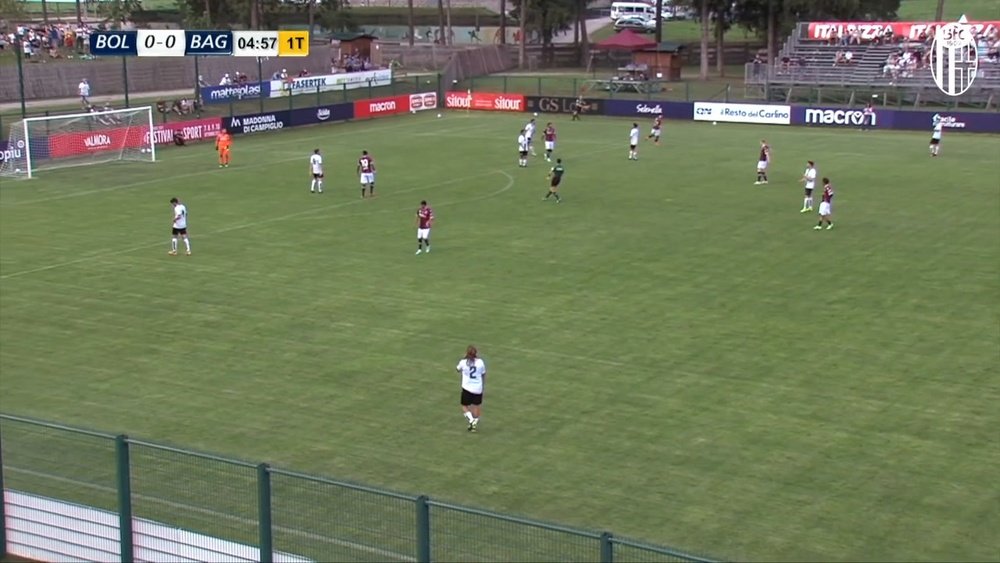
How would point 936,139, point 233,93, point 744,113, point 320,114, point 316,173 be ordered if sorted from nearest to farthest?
point 316,173 → point 936,139 → point 320,114 → point 744,113 → point 233,93

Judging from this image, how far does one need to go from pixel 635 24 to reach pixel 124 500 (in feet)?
365

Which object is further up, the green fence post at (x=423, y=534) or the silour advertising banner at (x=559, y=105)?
the silour advertising banner at (x=559, y=105)

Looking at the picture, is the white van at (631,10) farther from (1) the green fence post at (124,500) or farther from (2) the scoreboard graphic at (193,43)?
(1) the green fence post at (124,500)

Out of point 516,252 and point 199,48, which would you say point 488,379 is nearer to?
point 516,252

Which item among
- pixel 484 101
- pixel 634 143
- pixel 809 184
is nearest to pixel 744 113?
pixel 484 101

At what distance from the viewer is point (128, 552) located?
14023 millimetres

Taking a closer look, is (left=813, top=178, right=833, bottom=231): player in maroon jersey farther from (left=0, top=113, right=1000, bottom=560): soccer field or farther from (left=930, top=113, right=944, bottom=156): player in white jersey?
(left=930, top=113, right=944, bottom=156): player in white jersey

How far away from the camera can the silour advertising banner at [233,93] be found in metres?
71.4

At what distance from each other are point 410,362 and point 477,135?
41.7 metres

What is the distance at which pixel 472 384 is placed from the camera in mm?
20828

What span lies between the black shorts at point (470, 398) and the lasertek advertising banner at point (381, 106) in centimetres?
5449

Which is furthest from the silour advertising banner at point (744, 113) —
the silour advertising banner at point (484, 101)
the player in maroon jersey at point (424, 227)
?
the player in maroon jersey at point (424, 227)

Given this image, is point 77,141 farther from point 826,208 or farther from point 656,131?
point 826,208

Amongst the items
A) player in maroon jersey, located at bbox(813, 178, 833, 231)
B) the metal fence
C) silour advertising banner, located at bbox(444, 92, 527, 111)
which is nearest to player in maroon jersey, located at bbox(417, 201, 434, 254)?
player in maroon jersey, located at bbox(813, 178, 833, 231)
